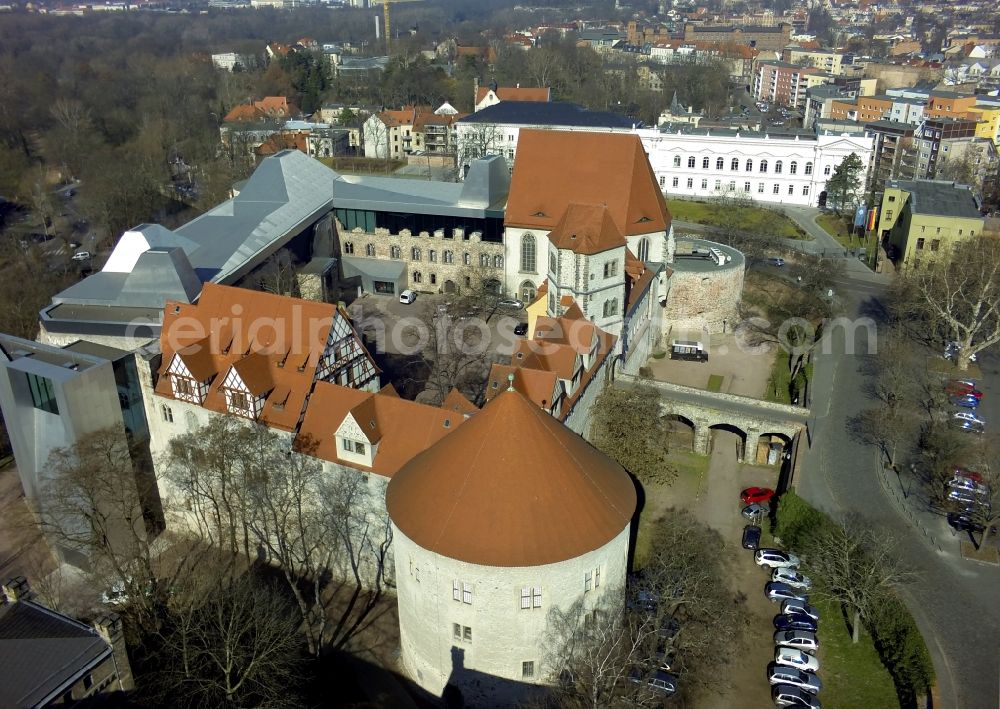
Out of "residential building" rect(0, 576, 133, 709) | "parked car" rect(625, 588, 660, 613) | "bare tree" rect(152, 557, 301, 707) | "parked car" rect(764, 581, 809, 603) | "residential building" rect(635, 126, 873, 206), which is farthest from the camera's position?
"residential building" rect(635, 126, 873, 206)

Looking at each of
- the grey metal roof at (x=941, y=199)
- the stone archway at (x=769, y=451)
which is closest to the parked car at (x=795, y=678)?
the stone archway at (x=769, y=451)

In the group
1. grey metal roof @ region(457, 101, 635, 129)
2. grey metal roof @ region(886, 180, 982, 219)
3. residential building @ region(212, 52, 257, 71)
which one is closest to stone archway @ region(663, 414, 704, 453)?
grey metal roof @ region(886, 180, 982, 219)

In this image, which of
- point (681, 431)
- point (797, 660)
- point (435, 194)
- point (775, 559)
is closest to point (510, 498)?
point (797, 660)

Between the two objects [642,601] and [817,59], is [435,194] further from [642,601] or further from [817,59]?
[817,59]

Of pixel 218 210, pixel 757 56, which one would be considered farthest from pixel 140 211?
pixel 757 56

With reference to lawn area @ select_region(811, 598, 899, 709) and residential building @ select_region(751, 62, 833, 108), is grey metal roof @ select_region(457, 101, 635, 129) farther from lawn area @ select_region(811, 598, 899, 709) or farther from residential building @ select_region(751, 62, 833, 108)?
residential building @ select_region(751, 62, 833, 108)

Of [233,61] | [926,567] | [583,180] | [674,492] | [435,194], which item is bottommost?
[674,492]

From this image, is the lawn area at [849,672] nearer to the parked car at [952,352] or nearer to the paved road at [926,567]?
the paved road at [926,567]

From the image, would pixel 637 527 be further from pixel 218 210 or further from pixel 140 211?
pixel 140 211
